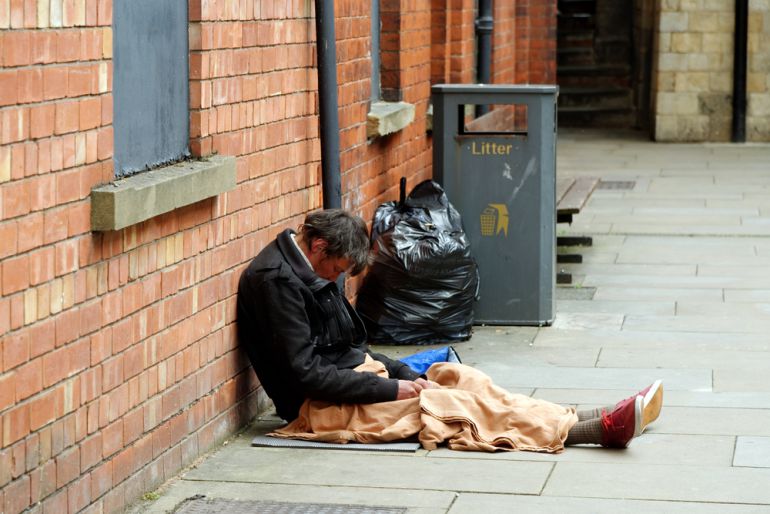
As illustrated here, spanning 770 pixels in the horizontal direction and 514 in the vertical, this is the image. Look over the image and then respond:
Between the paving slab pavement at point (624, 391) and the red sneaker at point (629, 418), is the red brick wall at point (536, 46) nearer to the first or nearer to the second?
the paving slab pavement at point (624, 391)

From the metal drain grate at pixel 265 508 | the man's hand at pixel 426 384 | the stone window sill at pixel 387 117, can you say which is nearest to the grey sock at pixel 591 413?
the man's hand at pixel 426 384

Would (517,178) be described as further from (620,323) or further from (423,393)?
(423,393)

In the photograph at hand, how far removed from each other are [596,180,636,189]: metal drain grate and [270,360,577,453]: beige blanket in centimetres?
909

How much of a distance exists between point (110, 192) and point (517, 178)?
3.96m

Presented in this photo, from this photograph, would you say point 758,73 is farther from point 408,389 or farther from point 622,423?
point 408,389

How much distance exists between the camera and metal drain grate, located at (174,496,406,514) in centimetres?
482

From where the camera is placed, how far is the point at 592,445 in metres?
5.67

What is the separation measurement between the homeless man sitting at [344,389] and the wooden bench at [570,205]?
395 centimetres

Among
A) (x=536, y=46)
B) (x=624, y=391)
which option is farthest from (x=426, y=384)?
(x=536, y=46)

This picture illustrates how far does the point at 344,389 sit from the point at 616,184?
383 inches

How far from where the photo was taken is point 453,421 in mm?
5586

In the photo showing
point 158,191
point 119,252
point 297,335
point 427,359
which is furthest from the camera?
point 427,359

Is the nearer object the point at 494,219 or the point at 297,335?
the point at 297,335

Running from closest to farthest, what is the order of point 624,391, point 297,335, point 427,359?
point 297,335
point 427,359
point 624,391
